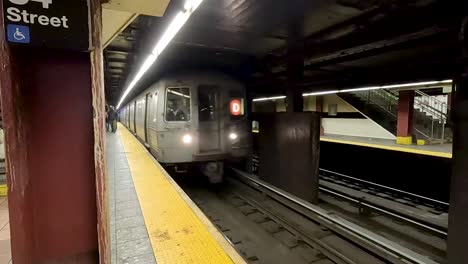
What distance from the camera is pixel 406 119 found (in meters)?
9.02

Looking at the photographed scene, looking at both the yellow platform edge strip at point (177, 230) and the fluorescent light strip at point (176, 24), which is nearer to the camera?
the yellow platform edge strip at point (177, 230)

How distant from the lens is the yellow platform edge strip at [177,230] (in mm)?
2115

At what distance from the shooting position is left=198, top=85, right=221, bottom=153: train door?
6.46m

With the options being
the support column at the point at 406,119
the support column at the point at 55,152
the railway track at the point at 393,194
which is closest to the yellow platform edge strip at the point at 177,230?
the support column at the point at 55,152

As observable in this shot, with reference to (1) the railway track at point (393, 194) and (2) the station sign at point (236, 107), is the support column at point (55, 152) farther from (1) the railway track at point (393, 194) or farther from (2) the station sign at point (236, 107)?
(1) the railway track at point (393, 194)

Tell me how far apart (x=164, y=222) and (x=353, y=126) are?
11.0 meters

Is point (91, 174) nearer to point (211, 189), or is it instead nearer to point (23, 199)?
point (23, 199)

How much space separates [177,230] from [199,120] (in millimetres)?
4070

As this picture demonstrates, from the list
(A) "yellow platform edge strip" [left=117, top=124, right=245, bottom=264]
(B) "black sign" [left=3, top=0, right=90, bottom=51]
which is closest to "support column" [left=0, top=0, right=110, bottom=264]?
(B) "black sign" [left=3, top=0, right=90, bottom=51]

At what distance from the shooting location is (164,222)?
9.06 ft

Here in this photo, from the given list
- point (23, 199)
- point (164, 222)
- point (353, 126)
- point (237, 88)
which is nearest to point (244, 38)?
point (237, 88)

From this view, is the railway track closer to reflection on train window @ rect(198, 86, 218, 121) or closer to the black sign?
reflection on train window @ rect(198, 86, 218, 121)

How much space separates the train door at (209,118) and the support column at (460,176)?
4528 mm

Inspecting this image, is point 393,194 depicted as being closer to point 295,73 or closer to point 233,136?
point 295,73
